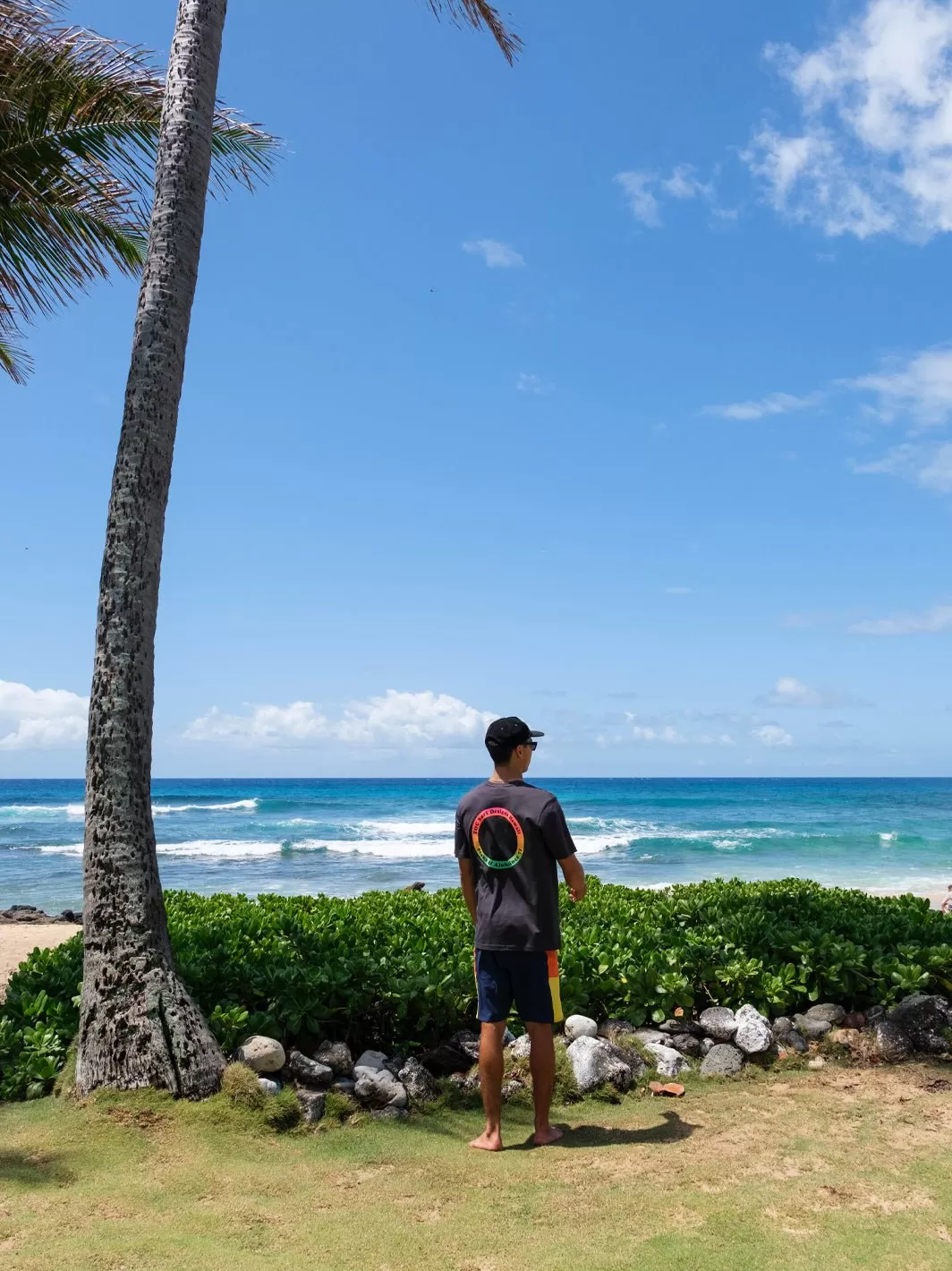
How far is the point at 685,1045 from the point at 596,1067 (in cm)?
92

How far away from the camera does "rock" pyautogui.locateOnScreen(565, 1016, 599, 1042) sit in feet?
19.7

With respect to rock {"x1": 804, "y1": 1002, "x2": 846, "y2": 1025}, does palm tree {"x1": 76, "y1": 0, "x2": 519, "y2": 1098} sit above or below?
above

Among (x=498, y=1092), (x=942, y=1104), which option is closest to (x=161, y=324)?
(x=498, y=1092)

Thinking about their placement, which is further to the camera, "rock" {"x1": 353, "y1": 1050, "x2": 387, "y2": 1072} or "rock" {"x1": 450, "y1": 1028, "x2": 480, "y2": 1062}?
"rock" {"x1": 450, "y1": 1028, "x2": 480, "y2": 1062}

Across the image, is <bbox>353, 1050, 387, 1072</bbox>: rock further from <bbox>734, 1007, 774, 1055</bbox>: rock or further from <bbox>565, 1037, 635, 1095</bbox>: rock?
<bbox>734, 1007, 774, 1055</bbox>: rock

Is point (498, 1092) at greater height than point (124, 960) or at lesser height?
lesser

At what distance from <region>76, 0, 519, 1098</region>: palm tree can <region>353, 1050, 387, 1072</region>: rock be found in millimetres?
842

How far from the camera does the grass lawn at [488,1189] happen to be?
3.52 m

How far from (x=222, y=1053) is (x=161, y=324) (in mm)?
4232

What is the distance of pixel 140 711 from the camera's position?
5.38 meters

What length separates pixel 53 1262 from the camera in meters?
3.40

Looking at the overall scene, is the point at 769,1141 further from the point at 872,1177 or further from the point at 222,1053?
the point at 222,1053

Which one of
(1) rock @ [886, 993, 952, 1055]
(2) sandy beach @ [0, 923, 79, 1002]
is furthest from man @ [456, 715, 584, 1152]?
(2) sandy beach @ [0, 923, 79, 1002]

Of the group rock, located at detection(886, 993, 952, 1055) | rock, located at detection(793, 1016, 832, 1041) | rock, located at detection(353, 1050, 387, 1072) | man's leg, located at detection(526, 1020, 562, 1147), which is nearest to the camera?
man's leg, located at detection(526, 1020, 562, 1147)
